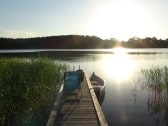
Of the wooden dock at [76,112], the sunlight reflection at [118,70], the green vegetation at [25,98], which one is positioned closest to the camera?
the wooden dock at [76,112]

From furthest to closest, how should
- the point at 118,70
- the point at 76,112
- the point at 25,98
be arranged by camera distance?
the point at 118,70 < the point at 25,98 < the point at 76,112

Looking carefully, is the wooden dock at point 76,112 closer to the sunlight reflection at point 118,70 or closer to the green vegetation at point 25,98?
the green vegetation at point 25,98

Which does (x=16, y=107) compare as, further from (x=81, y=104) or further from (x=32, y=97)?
(x=81, y=104)

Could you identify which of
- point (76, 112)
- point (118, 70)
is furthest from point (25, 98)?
point (118, 70)

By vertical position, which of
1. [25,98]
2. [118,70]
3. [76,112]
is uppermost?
[25,98]

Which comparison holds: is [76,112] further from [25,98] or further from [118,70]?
[118,70]

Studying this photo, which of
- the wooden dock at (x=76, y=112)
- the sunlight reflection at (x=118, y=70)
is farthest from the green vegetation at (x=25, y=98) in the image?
the sunlight reflection at (x=118, y=70)

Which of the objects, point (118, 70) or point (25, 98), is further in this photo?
point (118, 70)

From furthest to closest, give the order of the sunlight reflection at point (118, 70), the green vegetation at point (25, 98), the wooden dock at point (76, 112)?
1. the sunlight reflection at point (118, 70)
2. the green vegetation at point (25, 98)
3. the wooden dock at point (76, 112)

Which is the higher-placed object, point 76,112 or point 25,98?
point 25,98

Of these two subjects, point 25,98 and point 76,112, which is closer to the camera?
point 76,112

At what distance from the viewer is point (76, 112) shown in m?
12.2

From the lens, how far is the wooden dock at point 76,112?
10570 millimetres

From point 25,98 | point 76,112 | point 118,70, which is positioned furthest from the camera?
point 118,70
